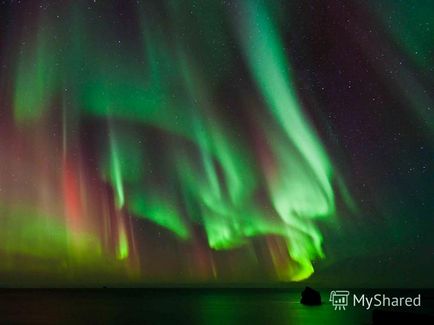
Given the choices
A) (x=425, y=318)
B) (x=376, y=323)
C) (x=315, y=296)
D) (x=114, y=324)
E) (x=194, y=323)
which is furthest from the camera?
(x=315, y=296)

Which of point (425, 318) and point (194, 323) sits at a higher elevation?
point (194, 323)

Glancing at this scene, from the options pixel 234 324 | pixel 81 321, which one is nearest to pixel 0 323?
pixel 81 321

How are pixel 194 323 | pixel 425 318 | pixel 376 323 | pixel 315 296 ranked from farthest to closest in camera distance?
pixel 315 296
pixel 194 323
pixel 376 323
pixel 425 318

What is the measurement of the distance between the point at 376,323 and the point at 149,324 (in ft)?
112

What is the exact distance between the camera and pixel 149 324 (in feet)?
206

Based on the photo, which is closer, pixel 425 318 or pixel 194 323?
pixel 425 318

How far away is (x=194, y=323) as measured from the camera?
66062 millimetres

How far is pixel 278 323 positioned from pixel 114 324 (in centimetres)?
2145

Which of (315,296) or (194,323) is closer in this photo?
(194,323)

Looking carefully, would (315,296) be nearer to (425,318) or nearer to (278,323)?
(278,323)

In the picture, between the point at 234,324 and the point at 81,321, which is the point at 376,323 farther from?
the point at 81,321

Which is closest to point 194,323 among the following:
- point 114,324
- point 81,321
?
point 114,324

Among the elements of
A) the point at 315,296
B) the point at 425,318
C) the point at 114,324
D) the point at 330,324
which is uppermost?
the point at 315,296

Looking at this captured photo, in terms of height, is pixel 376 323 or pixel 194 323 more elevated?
pixel 194 323
